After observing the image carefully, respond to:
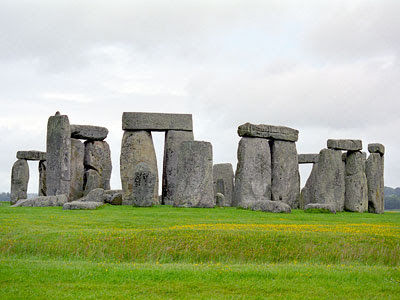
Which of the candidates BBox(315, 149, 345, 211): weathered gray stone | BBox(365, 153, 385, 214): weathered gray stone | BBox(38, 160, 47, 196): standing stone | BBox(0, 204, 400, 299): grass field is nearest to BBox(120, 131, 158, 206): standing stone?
BBox(0, 204, 400, 299): grass field

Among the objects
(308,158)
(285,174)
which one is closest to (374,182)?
(285,174)

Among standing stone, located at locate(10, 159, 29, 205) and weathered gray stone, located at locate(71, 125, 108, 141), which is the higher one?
weathered gray stone, located at locate(71, 125, 108, 141)

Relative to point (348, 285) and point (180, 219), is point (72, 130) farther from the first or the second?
point (348, 285)

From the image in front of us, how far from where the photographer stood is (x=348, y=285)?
1124 centimetres

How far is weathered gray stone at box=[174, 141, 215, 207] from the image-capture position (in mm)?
26734

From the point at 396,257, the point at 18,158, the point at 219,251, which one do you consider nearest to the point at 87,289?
the point at 219,251

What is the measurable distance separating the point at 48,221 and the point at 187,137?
13.9 meters

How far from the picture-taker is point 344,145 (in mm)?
30625

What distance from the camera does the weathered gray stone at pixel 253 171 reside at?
30.2 metres

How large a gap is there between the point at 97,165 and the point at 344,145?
46.4 ft

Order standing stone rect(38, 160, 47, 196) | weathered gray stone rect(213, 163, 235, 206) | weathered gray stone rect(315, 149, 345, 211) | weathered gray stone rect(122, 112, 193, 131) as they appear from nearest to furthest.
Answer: weathered gray stone rect(315, 149, 345, 211), weathered gray stone rect(122, 112, 193, 131), weathered gray stone rect(213, 163, 235, 206), standing stone rect(38, 160, 47, 196)

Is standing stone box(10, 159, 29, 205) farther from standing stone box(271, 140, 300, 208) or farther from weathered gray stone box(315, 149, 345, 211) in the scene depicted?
weathered gray stone box(315, 149, 345, 211)

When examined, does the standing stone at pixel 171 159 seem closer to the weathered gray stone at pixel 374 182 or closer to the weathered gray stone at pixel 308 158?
the weathered gray stone at pixel 374 182

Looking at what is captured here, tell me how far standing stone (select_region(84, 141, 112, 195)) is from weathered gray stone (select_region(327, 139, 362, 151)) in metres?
13.0
